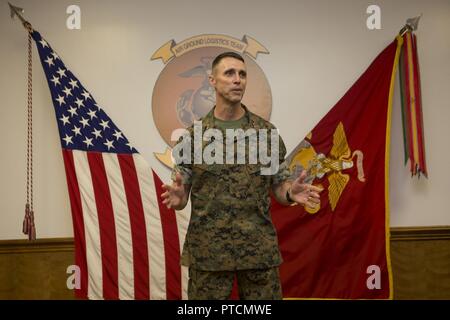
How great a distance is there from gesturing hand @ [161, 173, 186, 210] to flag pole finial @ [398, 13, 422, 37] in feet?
6.92

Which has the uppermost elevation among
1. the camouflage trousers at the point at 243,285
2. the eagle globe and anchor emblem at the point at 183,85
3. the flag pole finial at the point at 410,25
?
the flag pole finial at the point at 410,25

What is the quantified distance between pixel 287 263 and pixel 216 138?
4.81 feet

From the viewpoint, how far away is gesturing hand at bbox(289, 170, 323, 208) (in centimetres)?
194

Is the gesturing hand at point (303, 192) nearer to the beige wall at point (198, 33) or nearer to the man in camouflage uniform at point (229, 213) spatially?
the man in camouflage uniform at point (229, 213)

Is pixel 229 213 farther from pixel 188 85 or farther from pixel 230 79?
pixel 188 85

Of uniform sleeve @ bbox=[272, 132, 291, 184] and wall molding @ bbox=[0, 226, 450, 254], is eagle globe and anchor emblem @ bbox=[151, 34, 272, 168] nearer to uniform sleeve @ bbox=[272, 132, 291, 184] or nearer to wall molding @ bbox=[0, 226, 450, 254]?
wall molding @ bbox=[0, 226, 450, 254]

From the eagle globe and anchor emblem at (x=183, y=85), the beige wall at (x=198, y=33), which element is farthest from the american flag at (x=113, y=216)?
A: the eagle globe and anchor emblem at (x=183, y=85)

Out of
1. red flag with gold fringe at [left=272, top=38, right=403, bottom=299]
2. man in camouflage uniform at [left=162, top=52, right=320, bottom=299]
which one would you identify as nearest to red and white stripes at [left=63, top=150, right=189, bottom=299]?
red flag with gold fringe at [left=272, top=38, right=403, bottom=299]

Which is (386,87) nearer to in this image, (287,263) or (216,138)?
(287,263)

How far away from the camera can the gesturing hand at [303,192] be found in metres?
1.94

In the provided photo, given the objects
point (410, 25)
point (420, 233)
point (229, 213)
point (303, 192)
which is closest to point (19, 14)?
point (229, 213)

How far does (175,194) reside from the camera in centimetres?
195

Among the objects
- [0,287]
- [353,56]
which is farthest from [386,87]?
[0,287]

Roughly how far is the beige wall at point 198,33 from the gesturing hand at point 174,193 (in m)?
1.40
